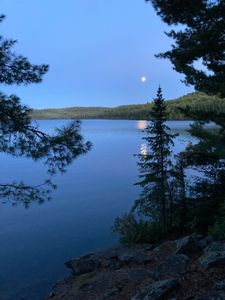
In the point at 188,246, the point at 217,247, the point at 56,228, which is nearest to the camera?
the point at 217,247

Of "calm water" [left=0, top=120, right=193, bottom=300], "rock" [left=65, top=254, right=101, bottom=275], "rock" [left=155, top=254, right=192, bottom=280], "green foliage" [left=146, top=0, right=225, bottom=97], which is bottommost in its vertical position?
"calm water" [left=0, top=120, right=193, bottom=300]

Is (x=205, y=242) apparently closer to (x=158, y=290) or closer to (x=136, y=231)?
(x=158, y=290)

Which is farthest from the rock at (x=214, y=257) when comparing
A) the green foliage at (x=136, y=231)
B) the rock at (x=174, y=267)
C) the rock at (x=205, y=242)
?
the green foliage at (x=136, y=231)

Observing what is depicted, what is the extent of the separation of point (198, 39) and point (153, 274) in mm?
8869

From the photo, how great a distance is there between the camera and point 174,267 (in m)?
9.42

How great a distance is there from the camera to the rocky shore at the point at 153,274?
7.49 metres

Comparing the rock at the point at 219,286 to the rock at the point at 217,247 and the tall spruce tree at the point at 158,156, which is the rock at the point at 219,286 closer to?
the rock at the point at 217,247

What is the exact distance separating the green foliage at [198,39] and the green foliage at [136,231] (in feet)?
20.9

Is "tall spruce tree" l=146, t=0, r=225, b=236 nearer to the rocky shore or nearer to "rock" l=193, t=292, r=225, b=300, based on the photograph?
the rocky shore

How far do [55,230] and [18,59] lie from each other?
1601 cm

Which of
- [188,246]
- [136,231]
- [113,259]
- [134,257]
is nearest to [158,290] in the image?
[188,246]

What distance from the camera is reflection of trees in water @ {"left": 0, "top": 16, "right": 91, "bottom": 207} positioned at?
28.6 feet

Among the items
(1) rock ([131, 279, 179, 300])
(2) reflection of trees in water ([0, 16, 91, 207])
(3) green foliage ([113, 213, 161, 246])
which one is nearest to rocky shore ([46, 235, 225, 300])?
(1) rock ([131, 279, 179, 300])

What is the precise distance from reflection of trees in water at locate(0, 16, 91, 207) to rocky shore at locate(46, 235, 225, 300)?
3.41 meters
